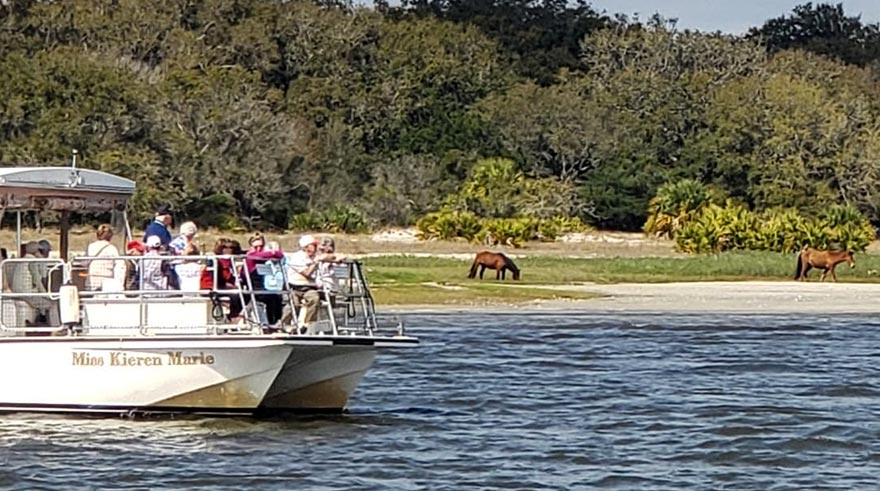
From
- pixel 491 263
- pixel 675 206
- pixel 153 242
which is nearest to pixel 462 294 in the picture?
pixel 491 263

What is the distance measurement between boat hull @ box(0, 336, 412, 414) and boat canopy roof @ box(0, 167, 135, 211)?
178 centimetres

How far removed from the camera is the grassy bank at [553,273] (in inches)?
1821

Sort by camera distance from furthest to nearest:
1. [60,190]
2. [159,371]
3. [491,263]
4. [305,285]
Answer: [491,263]
[60,190]
[305,285]
[159,371]

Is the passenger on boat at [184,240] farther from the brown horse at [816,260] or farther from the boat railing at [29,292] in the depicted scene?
the brown horse at [816,260]

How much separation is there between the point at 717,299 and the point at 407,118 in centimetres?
4825

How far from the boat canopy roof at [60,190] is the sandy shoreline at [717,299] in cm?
2077

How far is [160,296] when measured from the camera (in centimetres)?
2041

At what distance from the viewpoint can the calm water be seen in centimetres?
1842

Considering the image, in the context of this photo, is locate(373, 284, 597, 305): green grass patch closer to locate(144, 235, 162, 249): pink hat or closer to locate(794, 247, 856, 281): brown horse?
locate(794, 247, 856, 281): brown horse

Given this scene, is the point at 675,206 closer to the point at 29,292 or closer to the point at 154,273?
the point at 29,292

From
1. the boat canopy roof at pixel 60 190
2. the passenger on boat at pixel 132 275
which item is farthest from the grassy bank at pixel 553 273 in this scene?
the passenger on boat at pixel 132 275

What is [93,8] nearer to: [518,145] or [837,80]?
[518,145]

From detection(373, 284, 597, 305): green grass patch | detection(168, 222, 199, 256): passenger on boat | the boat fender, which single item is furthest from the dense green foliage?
the boat fender

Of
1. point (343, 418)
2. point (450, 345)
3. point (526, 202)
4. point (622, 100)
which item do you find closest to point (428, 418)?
point (343, 418)
